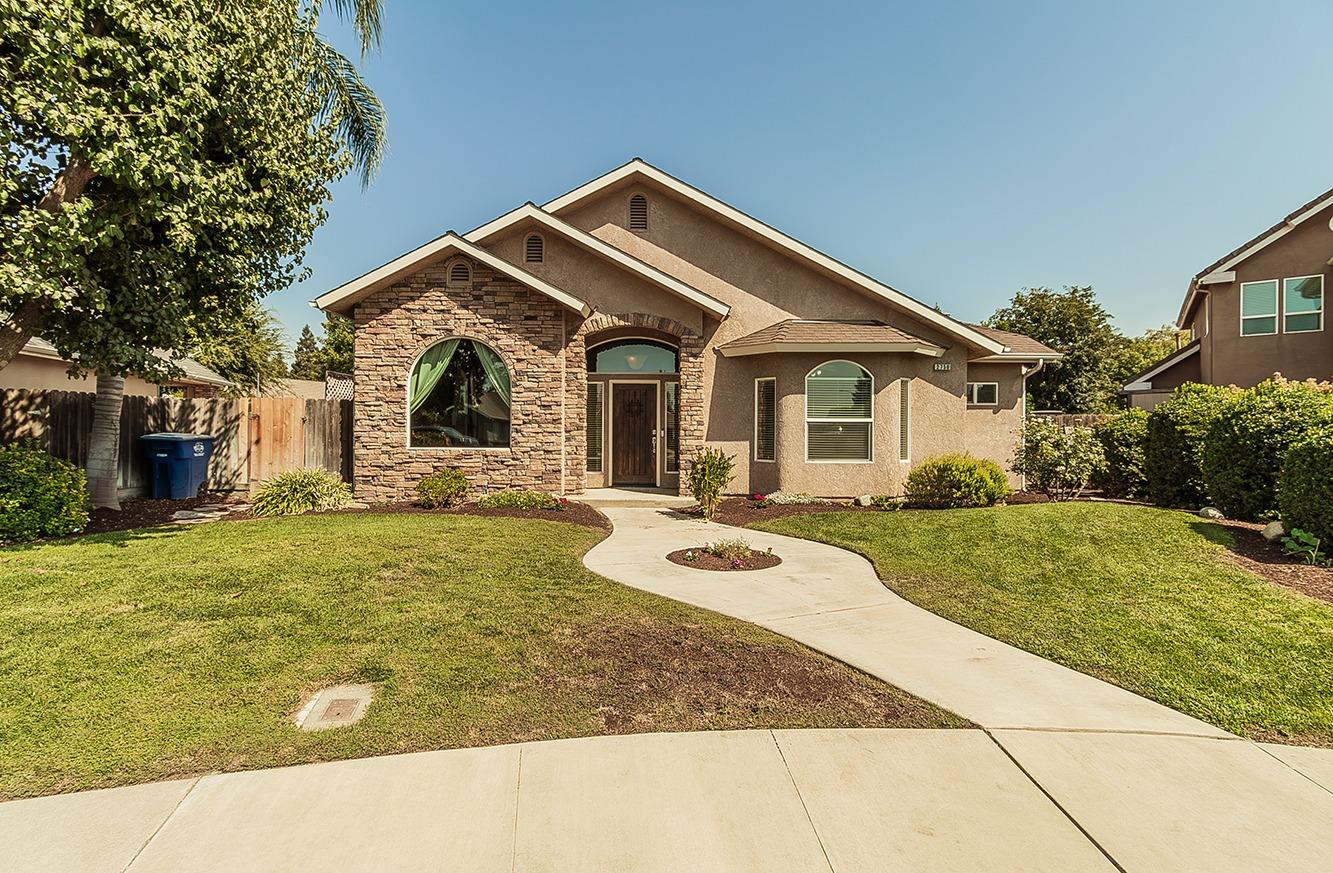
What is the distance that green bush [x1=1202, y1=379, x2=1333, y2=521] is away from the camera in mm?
8664

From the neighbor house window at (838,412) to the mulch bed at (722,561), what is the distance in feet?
17.5

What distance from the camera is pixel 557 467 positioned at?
517 inches

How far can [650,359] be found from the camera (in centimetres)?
1531

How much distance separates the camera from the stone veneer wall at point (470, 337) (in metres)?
13.0

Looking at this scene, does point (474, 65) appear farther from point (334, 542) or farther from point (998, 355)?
point (998, 355)

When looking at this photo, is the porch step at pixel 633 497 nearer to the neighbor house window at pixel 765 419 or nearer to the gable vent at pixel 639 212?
the neighbor house window at pixel 765 419

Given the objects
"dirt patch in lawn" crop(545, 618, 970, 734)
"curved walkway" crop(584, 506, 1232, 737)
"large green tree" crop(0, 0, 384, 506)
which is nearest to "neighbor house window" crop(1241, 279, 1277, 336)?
"curved walkway" crop(584, 506, 1232, 737)

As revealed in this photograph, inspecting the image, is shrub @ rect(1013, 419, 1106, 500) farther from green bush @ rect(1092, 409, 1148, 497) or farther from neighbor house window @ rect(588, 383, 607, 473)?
neighbor house window @ rect(588, 383, 607, 473)

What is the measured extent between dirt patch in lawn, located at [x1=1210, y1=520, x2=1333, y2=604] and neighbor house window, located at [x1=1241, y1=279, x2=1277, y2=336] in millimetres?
13701

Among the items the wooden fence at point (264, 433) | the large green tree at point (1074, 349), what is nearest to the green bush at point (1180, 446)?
the wooden fence at point (264, 433)

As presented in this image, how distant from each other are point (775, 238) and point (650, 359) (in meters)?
3.93

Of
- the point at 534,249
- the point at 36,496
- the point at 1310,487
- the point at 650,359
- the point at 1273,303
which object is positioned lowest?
the point at 36,496

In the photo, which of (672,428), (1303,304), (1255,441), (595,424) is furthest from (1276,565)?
(1303,304)

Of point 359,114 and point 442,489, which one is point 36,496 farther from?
point 359,114
